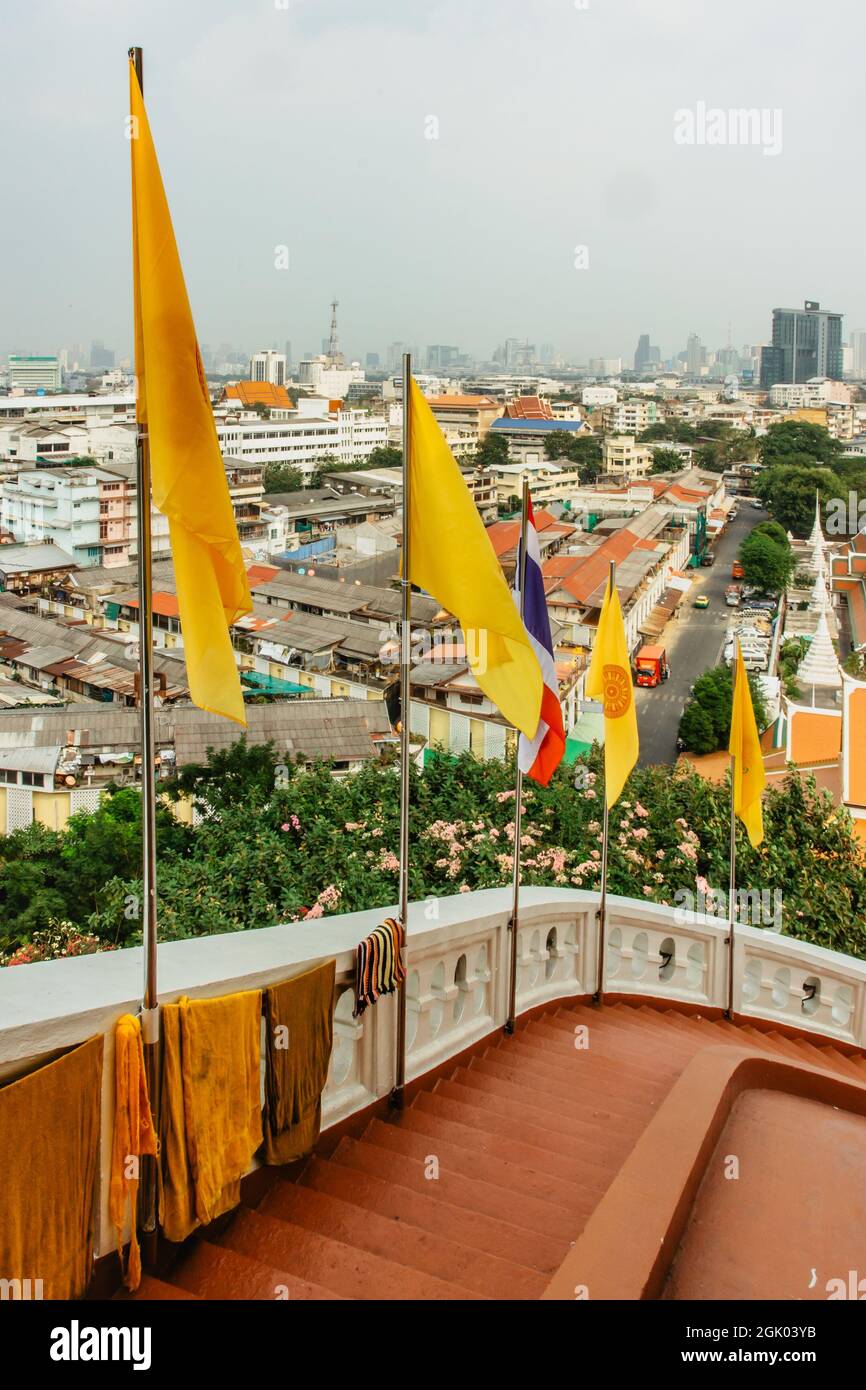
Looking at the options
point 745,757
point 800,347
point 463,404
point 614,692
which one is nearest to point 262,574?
point 745,757

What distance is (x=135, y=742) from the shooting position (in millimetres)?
14664

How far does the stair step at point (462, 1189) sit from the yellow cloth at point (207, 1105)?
38cm

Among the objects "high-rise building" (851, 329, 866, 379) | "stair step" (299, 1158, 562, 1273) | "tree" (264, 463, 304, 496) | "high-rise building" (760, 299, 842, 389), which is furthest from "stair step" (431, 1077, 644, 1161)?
"high-rise building" (851, 329, 866, 379)

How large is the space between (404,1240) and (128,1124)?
0.61 m

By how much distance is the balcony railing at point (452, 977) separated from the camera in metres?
1.84

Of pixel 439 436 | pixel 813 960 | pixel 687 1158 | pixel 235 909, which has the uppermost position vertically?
pixel 439 436

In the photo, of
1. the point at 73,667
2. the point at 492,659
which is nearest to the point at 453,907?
the point at 492,659

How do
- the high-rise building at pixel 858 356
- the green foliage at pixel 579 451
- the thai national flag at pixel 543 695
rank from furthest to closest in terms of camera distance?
the high-rise building at pixel 858 356 → the green foliage at pixel 579 451 → the thai national flag at pixel 543 695

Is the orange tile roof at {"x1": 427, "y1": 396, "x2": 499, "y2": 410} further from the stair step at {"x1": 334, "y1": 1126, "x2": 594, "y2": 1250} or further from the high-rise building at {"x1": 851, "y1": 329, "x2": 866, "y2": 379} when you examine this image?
the high-rise building at {"x1": 851, "y1": 329, "x2": 866, "y2": 379}

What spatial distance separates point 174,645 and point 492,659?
61.8 feet

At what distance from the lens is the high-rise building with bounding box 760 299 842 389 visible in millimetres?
132125

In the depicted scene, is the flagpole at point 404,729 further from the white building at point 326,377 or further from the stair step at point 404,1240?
the white building at point 326,377

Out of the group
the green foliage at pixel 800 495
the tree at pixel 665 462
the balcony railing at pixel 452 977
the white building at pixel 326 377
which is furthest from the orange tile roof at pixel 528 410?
the balcony railing at pixel 452 977
